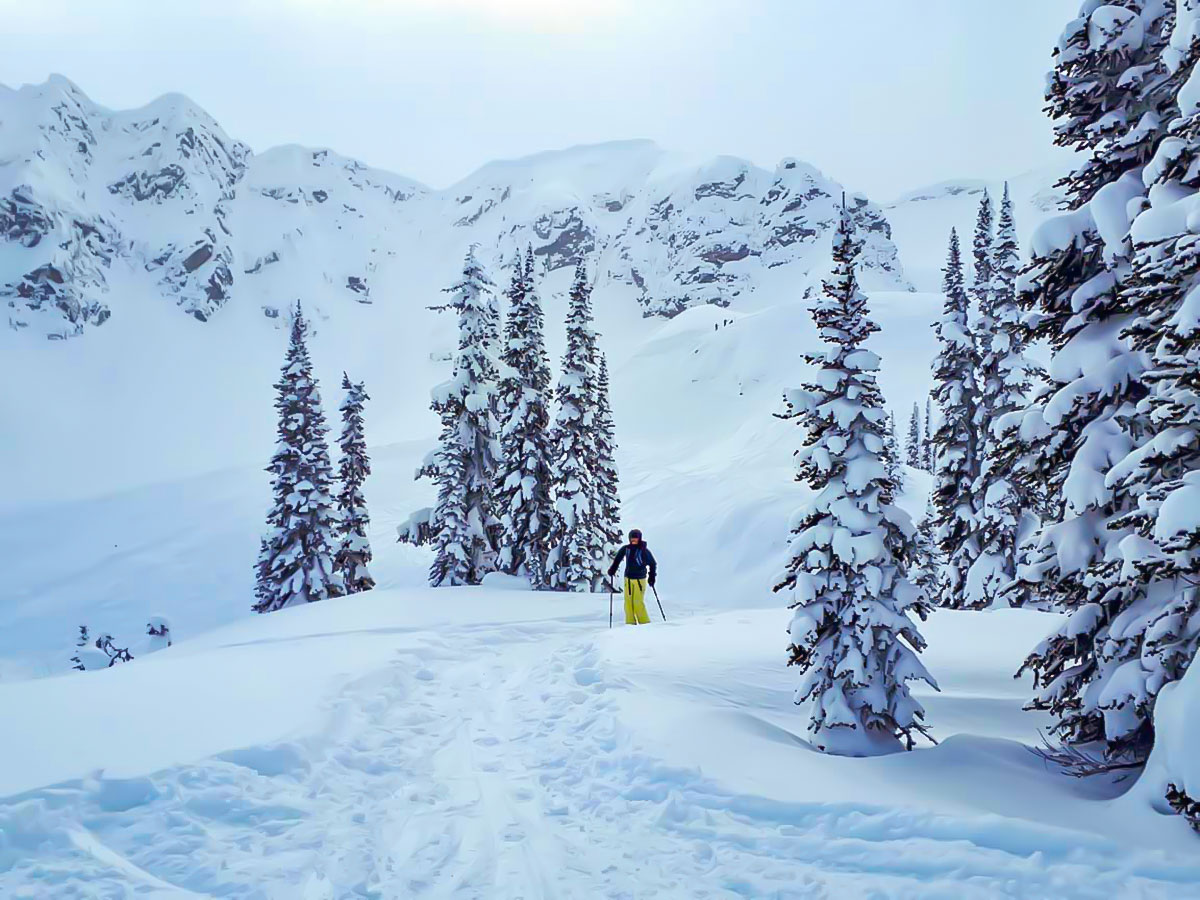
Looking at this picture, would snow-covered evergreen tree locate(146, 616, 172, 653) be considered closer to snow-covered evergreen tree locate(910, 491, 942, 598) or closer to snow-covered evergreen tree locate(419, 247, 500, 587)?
snow-covered evergreen tree locate(419, 247, 500, 587)

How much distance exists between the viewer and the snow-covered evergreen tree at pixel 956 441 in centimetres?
2356

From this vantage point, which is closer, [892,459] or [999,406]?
[999,406]

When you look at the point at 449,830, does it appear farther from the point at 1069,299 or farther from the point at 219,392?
the point at 219,392

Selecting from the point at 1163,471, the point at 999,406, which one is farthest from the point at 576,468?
the point at 1163,471

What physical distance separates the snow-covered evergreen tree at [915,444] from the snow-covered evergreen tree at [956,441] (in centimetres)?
6152

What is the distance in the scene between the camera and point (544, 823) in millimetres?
6203

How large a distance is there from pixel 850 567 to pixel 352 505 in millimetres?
27948

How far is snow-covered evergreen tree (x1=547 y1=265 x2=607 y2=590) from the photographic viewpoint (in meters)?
25.5

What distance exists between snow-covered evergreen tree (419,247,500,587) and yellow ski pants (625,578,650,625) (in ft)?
37.1

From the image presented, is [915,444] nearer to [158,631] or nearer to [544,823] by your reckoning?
[158,631]

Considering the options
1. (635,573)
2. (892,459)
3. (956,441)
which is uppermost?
(956,441)

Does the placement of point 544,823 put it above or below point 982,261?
below

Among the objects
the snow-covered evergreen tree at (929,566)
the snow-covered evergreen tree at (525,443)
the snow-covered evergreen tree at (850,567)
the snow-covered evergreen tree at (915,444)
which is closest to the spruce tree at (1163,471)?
the snow-covered evergreen tree at (850,567)

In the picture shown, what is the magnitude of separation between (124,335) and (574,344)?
17141cm
